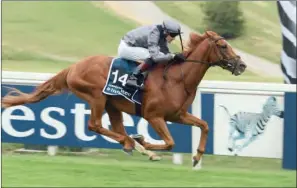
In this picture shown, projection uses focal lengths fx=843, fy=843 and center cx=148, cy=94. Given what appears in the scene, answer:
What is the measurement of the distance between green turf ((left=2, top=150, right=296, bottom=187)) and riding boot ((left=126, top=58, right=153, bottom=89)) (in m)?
1.39

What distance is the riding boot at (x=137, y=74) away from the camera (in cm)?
741

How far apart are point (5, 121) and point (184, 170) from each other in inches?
99.7

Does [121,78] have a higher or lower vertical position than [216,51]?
lower

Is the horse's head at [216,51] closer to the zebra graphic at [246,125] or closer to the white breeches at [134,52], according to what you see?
the white breeches at [134,52]

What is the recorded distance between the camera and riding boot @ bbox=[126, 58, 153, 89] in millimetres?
7414

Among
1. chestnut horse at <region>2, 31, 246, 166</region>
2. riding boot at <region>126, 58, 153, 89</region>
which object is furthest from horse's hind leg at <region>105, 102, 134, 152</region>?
riding boot at <region>126, 58, 153, 89</region>

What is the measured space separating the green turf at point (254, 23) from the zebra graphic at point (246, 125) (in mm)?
13292

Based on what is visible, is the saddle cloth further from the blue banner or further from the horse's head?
the blue banner

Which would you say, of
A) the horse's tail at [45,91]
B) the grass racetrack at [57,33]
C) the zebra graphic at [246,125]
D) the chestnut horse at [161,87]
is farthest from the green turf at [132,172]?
the grass racetrack at [57,33]

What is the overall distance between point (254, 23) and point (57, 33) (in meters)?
5.78

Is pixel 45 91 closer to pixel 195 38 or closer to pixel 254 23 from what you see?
pixel 195 38

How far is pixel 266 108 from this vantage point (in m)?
9.74

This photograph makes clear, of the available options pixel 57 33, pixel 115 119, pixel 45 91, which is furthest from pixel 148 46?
pixel 57 33

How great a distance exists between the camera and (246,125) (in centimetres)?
978
